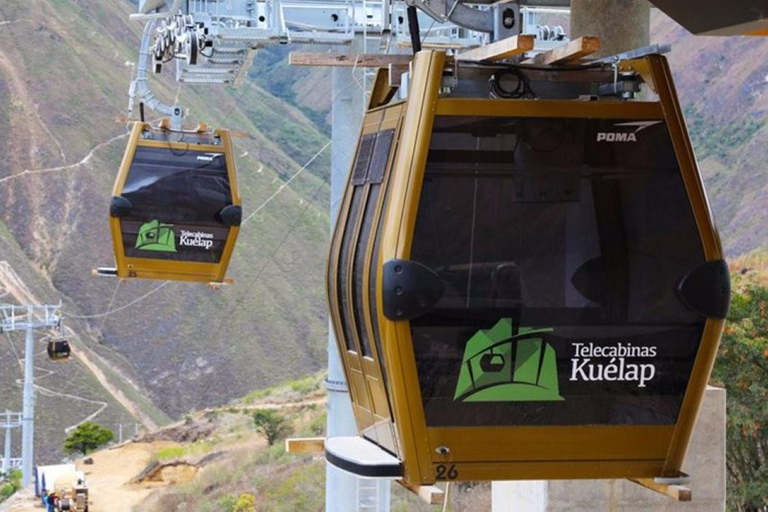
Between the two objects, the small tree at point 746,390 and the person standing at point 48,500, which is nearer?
the small tree at point 746,390

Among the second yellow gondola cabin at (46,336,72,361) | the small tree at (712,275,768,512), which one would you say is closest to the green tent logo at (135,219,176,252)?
the small tree at (712,275,768,512)

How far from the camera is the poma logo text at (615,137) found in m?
5.73

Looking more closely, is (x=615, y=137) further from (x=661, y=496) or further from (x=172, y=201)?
(x=172, y=201)

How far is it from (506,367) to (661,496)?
553 centimetres

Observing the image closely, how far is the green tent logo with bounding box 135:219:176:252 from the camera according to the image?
1606 centimetres

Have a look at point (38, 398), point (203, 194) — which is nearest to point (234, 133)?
point (203, 194)

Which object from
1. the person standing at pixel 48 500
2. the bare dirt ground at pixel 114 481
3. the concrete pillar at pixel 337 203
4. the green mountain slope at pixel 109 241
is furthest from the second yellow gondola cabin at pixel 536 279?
the green mountain slope at pixel 109 241

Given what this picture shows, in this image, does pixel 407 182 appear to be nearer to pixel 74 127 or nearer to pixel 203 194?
pixel 203 194

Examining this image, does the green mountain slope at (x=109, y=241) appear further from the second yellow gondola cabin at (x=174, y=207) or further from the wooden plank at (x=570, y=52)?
the wooden plank at (x=570, y=52)

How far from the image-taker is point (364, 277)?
5.73 m

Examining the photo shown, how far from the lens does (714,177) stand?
1789 inches

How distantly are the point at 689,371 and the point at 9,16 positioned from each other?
56980 millimetres

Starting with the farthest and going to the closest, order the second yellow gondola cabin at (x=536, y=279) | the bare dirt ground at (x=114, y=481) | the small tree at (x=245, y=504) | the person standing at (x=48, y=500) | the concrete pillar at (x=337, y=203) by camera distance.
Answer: the bare dirt ground at (x=114, y=481), the small tree at (x=245, y=504), the person standing at (x=48, y=500), the concrete pillar at (x=337, y=203), the second yellow gondola cabin at (x=536, y=279)

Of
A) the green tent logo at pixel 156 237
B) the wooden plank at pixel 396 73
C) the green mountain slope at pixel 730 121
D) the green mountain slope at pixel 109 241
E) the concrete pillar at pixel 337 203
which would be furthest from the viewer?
the green mountain slope at pixel 109 241
